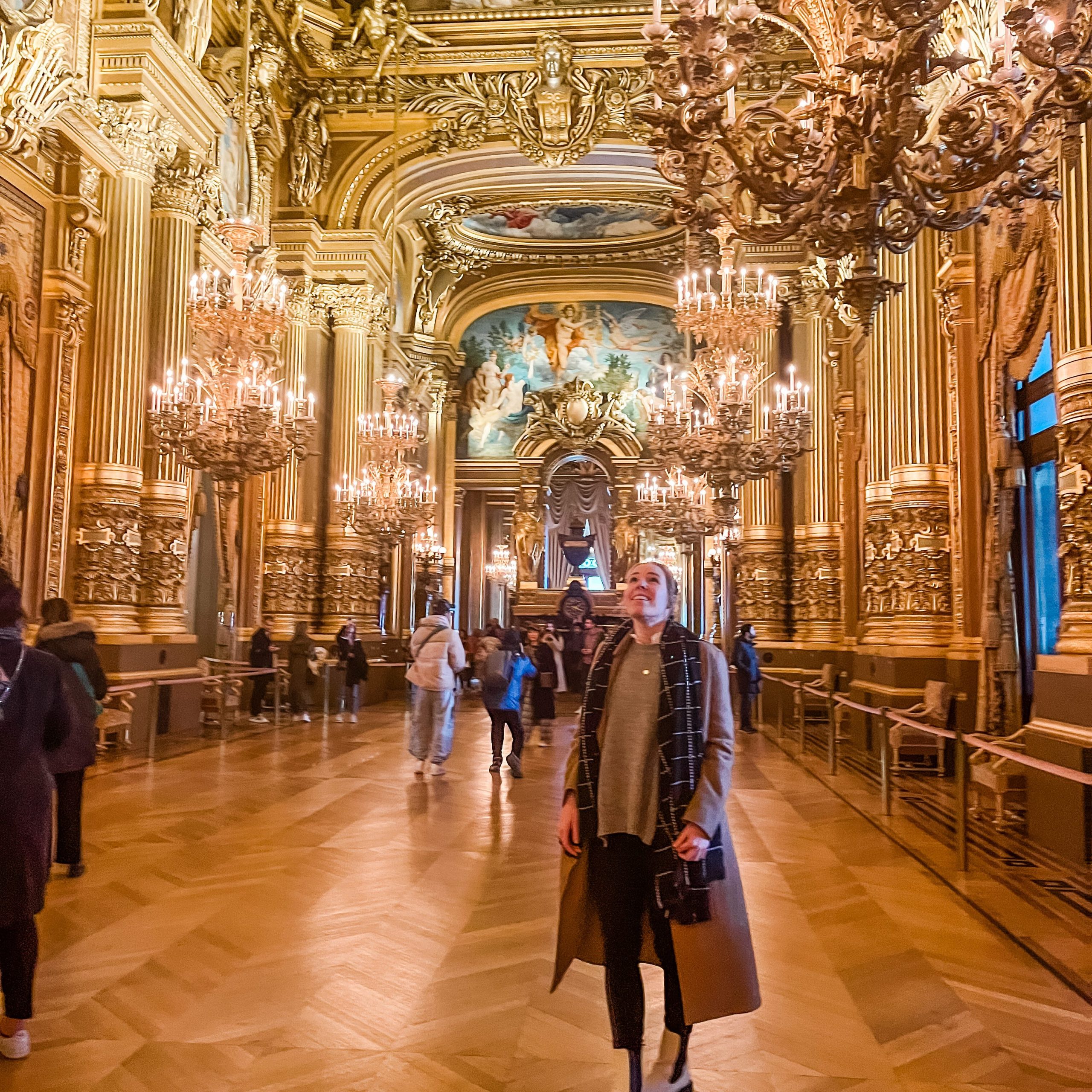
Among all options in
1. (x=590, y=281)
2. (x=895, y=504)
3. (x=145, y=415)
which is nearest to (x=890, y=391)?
(x=895, y=504)

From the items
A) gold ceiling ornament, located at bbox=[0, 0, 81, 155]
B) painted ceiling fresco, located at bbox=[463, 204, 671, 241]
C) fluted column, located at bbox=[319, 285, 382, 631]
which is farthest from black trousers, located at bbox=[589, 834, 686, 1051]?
painted ceiling fresco, located at bbox=[463, 204, 671, 241]

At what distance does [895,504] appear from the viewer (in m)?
9.99

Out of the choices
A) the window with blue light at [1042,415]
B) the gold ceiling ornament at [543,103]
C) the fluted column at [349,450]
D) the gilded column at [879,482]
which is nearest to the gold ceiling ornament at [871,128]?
the window with blue light at [1042,415]

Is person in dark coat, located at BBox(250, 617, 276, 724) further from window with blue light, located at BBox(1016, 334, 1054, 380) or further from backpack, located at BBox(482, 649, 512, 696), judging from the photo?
window with blue light, located at BBox(1016, 334, 1054, 380)

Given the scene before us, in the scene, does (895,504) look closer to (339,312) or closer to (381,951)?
(381,951)

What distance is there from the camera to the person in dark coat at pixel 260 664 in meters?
13.5

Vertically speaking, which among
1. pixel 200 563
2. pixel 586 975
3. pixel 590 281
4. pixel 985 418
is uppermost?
pixel 590 281

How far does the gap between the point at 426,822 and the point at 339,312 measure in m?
12.7

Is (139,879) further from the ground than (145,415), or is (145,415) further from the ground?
(145,415)

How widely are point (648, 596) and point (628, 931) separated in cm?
95

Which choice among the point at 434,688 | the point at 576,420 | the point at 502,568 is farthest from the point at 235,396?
the point at 502,568

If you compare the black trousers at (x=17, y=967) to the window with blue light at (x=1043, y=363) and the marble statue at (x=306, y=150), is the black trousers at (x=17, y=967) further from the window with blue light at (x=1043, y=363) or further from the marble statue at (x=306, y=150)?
the marble statue at (x=306, y=150)

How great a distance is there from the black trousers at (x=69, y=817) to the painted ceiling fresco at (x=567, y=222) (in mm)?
18668

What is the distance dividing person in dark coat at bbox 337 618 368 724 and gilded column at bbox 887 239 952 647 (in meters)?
7.86
